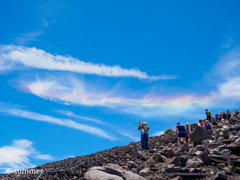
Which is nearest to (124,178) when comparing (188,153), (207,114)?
(188,153)

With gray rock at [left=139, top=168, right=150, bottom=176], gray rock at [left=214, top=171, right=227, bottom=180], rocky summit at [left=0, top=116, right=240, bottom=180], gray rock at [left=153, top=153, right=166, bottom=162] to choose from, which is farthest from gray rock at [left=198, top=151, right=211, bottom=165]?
gray rock at [left=139, top=168, right=150, bottom=176]

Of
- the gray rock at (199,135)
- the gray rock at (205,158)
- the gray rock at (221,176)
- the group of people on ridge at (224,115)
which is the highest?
the group of people on ridge at (224,115)

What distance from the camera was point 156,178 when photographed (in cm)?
1135

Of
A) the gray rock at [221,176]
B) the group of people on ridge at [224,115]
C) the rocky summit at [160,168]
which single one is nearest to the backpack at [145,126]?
the rocky summit at [160,168]

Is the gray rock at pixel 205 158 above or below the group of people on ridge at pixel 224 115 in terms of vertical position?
below

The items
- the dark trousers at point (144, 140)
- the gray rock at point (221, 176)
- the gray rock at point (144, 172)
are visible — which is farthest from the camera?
the dark trousers at point (144, 140)

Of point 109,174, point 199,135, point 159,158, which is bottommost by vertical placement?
point 109,174

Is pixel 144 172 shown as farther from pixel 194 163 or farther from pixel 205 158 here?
pixel 205 158

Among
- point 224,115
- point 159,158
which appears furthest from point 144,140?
point 224,115

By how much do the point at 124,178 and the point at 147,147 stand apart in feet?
26.0

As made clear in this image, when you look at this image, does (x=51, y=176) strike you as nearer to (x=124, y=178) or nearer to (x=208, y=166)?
(x=124, y=178)

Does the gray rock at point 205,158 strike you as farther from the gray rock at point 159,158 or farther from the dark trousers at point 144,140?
the dark trousers at point 144,140

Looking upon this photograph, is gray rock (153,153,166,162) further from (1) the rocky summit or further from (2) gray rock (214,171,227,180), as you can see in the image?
(2) gray rock (214,171,227,180)

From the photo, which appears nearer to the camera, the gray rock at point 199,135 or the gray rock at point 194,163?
the gray rock at point 194,163
